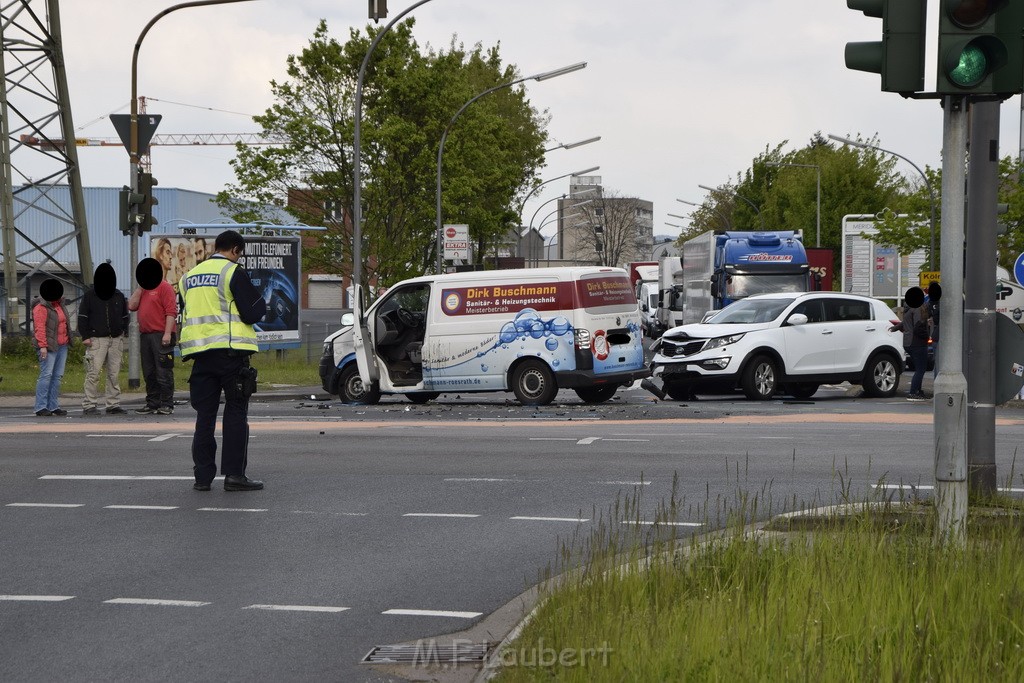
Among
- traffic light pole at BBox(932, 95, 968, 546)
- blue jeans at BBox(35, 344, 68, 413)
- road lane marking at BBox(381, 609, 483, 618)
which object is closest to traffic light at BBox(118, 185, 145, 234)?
blue jeans at BBox(35, 344, 68, 413)

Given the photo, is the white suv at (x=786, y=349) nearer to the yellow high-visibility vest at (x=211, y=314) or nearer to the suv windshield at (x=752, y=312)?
the suv windshield at (x=752, y=312)

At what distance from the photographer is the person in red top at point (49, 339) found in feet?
61.5

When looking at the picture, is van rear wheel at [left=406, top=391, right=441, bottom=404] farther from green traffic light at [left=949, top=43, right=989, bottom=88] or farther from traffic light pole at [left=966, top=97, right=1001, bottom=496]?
green traffic light at [left=949, top=43, right=989, bottom=88]

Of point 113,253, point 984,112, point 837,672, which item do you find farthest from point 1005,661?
point 113,253

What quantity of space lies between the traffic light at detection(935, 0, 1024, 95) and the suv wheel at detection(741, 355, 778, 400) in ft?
52.7

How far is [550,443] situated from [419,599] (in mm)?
7483

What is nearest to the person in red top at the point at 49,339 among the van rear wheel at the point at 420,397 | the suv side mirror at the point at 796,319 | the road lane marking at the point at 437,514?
the van rear wheel at the point at 420,397

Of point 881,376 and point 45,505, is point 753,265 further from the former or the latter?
point 45,505

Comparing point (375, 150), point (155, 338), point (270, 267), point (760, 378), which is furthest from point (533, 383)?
point (375, 150)

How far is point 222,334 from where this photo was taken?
10.5 meters

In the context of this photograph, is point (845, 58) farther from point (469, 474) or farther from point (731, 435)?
point (731, 435)

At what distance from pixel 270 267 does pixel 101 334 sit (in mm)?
17647

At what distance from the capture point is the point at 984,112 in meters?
8.88

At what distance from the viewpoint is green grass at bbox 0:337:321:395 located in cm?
2698
